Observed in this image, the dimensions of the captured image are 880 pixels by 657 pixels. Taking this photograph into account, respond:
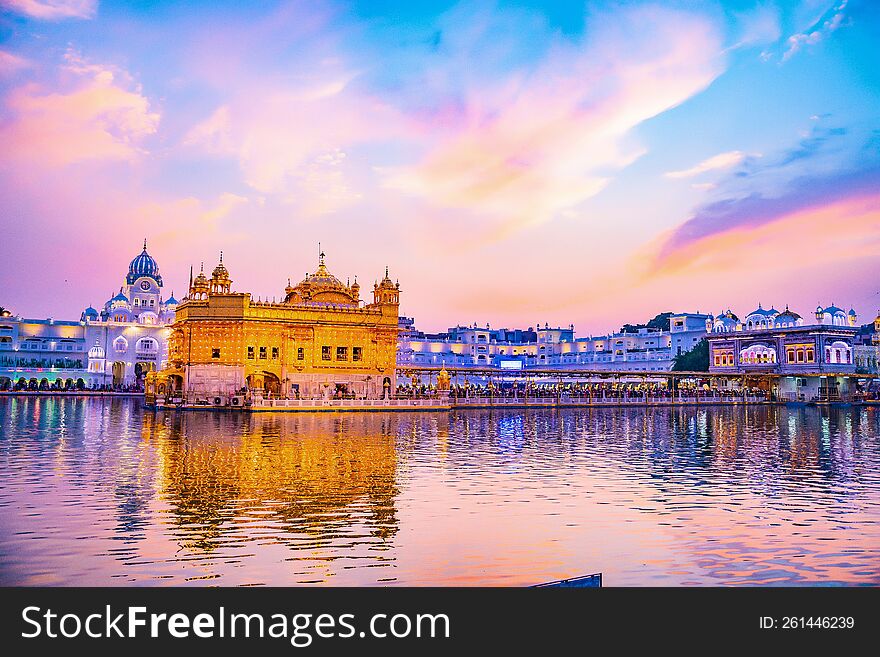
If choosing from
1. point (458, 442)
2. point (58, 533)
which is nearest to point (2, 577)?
point (58, 533)

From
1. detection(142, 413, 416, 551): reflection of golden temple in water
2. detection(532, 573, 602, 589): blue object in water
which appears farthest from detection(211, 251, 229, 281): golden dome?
detection(532, 573, 602, 589): blue object in water

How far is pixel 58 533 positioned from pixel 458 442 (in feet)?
64.4

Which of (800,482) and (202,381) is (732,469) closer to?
(800,482)

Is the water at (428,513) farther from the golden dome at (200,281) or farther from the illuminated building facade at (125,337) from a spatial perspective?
the illuminated building facade at (125,337)

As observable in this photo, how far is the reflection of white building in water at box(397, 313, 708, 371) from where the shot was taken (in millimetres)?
137000

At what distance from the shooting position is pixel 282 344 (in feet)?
204

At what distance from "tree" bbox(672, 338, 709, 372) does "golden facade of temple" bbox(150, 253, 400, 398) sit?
209ft

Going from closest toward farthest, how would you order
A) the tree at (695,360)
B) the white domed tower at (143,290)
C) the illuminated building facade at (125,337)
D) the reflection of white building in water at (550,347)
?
the tree at (695,360) → the illuminated building facade at (125,337) → the white domed tower at (143,290) → the reflection of white building in water at (550,347)

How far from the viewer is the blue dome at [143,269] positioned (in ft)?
424

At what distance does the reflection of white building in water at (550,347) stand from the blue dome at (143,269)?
4121 cm

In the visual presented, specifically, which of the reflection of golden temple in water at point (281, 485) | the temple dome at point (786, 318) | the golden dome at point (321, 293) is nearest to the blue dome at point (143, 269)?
the golden dome at point (321, 293)

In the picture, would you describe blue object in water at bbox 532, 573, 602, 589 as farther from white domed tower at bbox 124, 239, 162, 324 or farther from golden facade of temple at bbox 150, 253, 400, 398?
white domed tower at bbox 124, 239, 162, 324

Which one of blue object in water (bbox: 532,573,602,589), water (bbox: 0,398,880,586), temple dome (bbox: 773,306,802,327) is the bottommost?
water (bbox: 0,398,880,586)

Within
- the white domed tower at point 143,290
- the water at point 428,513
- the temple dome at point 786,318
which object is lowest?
the water at point 428,513
